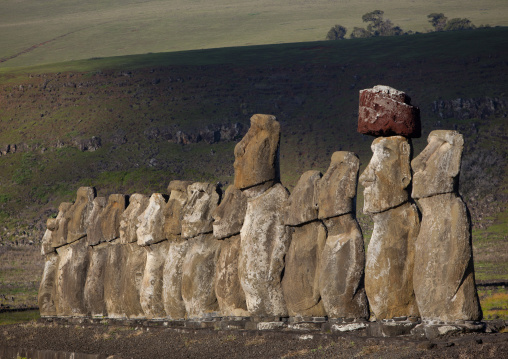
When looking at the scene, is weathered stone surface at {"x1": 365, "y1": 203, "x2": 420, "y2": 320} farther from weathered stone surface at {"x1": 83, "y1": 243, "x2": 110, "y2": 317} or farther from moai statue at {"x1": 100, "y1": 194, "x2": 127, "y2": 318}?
weathered stone surface at {"x1": 83, "y1": 243, "x2": 110, "y2": 317}

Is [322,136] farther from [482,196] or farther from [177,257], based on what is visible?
[177,257]

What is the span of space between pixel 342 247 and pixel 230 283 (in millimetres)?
2932

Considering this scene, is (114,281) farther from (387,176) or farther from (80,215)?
(387,176)

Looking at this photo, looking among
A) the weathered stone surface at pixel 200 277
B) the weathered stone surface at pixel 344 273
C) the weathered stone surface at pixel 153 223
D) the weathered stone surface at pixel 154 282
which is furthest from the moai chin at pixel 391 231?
the weathered stone surface at pixel 153 223

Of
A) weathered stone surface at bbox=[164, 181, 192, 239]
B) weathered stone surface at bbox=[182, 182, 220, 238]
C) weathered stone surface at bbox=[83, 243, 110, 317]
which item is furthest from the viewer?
weathered stone surface at bbox=[83, 243, 110, 317]

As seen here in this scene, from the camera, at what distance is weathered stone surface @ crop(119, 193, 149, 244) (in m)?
18.2

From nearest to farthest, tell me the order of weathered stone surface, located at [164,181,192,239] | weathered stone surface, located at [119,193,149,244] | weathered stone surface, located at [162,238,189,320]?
1. weathered stone surface, located at [162,238,189,320]
2. weathered stone surface, located at [164,181,192,239]
3. weathered stone surface, located at [119,193,149,244]

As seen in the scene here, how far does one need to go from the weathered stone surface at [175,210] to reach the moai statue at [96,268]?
292cm

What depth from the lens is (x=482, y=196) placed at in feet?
163

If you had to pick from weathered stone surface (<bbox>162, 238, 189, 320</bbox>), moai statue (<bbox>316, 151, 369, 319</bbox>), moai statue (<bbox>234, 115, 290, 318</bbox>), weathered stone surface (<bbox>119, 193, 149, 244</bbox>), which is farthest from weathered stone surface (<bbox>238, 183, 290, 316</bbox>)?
weathered stone surface (<bbox>119, 193, 149, 244</bbox>)

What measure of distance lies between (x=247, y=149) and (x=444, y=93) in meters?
54.4

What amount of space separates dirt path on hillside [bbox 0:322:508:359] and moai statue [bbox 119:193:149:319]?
0.74 metres

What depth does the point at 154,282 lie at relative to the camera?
1723 cm

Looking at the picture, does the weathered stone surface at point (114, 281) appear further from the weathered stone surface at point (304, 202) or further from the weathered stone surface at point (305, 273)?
the weathered stone surface at point (304, 202)
